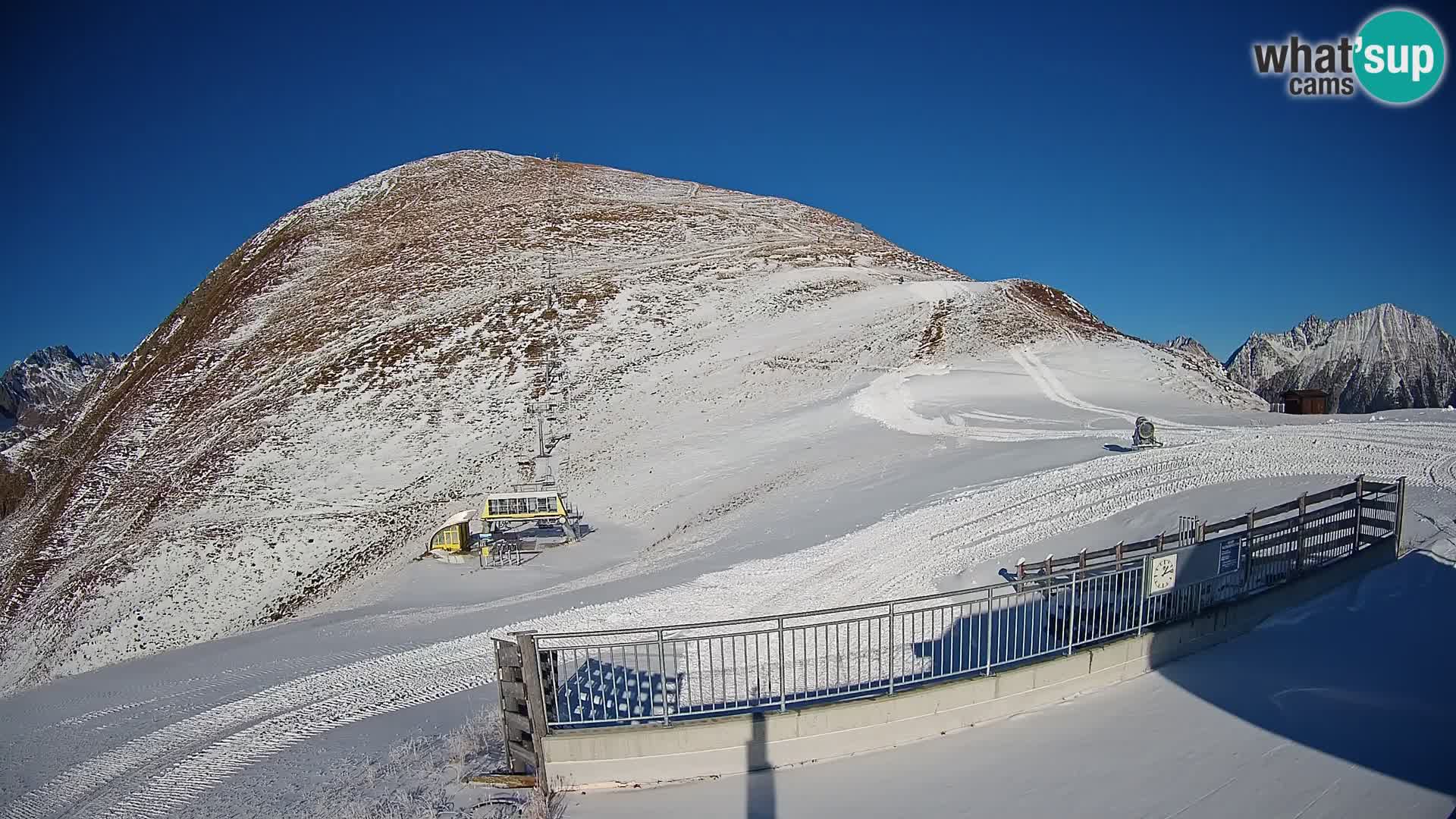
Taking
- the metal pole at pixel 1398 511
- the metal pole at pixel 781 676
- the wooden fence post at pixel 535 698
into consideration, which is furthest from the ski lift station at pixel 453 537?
the metal pole at pixel 1398 511

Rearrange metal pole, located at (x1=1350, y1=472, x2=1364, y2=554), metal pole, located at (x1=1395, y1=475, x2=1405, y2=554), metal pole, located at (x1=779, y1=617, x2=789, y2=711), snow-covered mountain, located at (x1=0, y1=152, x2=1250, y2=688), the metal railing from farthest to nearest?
snow-covered mountain, located at (x1=0, y1=152, x2=1250, y2=688) → metal pole, located at (x1=1350, y1=472, x2=1364, y2=554) → metal pole, located at (x1=1395, y1=475, x2=1405, y2=554) → the metal railing → metal pole, located at (x1=779, y1=617, x2=789, y2=711)

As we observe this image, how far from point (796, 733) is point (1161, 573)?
510cm

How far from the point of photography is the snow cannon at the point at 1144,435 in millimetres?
24844

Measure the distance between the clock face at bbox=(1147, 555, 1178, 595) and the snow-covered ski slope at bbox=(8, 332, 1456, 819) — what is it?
692 cm

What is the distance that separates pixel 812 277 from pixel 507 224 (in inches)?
1021

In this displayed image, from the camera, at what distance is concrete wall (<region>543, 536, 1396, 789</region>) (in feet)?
25.6

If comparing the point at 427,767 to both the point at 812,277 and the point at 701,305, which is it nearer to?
the point at 701,305

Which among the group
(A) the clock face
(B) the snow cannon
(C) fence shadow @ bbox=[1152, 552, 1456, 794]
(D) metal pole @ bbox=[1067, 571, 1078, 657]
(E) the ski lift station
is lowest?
(E) the ski lift station

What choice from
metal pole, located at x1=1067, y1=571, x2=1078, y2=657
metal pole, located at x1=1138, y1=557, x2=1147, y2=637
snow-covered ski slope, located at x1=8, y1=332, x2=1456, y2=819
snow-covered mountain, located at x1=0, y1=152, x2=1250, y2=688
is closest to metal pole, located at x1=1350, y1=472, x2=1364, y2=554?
snow-covered ski slope, located at x1=8, y1=332, x2=1456, y2=819

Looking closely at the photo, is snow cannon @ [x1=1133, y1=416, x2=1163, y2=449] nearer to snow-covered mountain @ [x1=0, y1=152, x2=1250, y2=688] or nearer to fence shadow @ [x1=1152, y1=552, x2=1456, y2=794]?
snow-covered mountain @ [x1=0, y1=152, x2=1250, y2=688]

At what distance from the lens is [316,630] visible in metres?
19.4

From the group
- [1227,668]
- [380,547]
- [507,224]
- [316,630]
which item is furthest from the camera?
[507,224]

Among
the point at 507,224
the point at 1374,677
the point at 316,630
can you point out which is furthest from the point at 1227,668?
the point at 507,224

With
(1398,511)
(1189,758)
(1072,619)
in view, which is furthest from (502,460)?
(1189,758)
